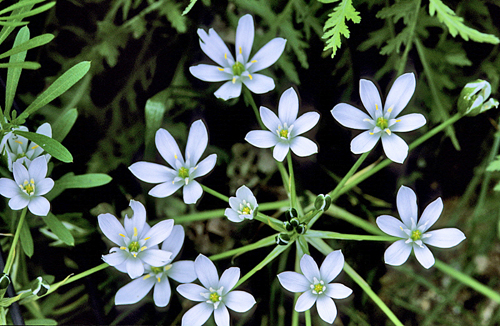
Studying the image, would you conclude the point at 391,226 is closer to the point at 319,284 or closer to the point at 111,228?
the point at 319,284

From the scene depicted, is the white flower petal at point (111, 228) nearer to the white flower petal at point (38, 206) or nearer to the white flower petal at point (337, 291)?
the white flower petal at point (38, 206)

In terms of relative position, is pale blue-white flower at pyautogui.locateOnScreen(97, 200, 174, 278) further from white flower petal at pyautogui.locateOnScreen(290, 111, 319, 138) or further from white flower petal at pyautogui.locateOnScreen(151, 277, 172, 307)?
white flower petal at pyautogui.locateOnScreen(290, 111, 319, 138)

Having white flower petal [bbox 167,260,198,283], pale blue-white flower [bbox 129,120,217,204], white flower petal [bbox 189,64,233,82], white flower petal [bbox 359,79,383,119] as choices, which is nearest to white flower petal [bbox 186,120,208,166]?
pale blue-white flower [bbox 129,120,217,204]

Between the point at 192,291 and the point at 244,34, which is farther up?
the point at 244,34

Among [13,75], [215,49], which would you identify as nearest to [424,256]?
[215,49]

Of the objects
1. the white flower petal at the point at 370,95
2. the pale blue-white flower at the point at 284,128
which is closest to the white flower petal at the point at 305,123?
the pale blue-white flower at the point at 284,128
